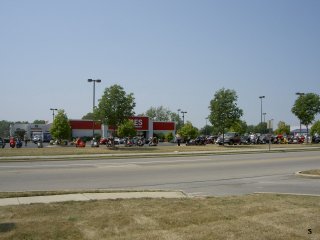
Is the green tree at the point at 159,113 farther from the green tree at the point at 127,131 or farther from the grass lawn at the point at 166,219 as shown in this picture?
the grass lawn at the point at 166,219

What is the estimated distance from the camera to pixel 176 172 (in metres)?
19.0

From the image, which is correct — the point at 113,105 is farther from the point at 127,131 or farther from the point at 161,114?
the point at 161,114

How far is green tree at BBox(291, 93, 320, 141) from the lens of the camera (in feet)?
194

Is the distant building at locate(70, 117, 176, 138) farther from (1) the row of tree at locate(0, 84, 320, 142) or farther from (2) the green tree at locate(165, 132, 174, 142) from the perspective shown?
(1) the row of tree at locate(0, 84, 320, 142)

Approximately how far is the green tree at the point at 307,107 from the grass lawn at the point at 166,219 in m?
51.9

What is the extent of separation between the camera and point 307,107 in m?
59.2

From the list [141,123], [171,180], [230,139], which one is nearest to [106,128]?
[141,123]

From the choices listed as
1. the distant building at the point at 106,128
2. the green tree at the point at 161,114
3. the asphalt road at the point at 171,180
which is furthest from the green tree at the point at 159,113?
the asphalt road at the point at 171,180

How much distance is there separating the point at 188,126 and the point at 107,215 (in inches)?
2723

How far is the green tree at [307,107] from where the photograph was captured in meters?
59.2

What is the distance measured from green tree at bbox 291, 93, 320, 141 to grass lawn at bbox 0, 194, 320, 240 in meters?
51.9

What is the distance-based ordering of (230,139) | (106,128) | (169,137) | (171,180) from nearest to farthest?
(171,180) → (230,139) → (106,128) → (169,137)

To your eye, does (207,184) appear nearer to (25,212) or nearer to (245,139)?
(25,212)

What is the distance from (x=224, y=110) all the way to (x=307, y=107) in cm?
1573
